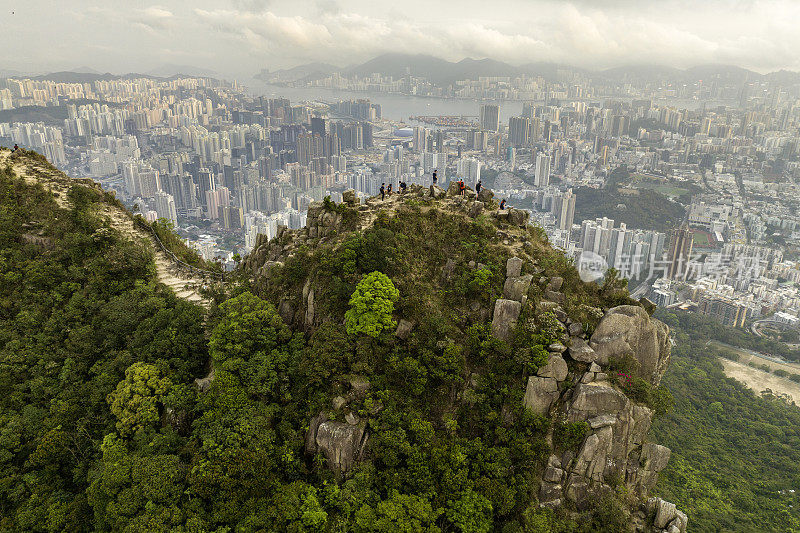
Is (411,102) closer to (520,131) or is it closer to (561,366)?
(520,131)

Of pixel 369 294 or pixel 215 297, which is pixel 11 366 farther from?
pixel 369 294

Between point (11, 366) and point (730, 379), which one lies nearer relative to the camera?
point (11, 366)

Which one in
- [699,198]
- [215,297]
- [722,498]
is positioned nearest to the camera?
[215,297]

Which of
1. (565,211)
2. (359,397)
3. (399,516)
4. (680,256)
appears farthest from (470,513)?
(565,211)

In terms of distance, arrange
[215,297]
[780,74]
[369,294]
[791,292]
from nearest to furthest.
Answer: [369,294] → [215,297] → [791,292] → [780,74]

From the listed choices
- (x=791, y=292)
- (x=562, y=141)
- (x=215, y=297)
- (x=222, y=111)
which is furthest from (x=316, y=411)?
(x=222, y=111)

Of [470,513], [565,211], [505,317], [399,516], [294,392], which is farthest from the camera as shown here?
[565,211]
